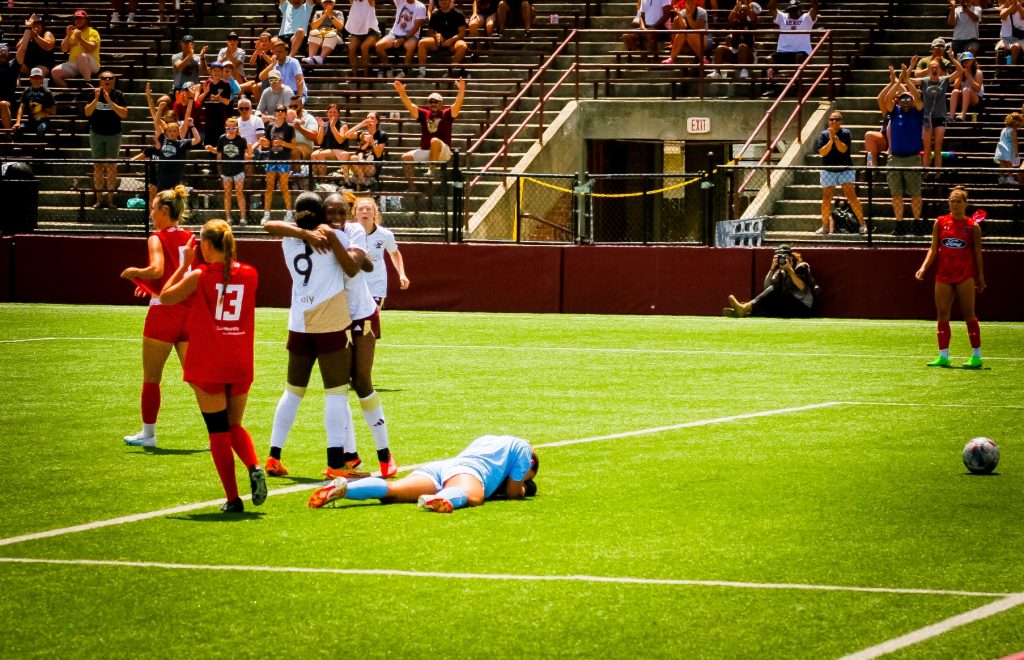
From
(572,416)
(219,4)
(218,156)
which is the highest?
(219,4)

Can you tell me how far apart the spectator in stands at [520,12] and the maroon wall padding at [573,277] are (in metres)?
9.25

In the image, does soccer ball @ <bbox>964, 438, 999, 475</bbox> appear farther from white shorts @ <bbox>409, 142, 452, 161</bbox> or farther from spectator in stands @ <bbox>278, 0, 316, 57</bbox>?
spectator in stands @ <bbox>278, 0, 316, 57</bbox>

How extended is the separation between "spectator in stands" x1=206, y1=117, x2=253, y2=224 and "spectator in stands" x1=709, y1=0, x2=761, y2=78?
9457 mm

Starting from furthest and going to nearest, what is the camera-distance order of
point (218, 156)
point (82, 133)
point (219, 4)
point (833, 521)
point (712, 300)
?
point (219, 4) → point (82, 133) → point (218, 156) → point (712, 300) → point (833, 521)

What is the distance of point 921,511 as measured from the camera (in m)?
9.26

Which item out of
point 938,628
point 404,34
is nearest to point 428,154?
point 404,34

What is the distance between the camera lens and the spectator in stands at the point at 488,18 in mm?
32619

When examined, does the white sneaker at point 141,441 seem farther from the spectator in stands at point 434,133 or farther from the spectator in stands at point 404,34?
the spectator in stands at point 404,34

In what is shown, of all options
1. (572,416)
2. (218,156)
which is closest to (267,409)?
(572,416)

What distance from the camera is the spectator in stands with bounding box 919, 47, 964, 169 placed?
84.8 feet

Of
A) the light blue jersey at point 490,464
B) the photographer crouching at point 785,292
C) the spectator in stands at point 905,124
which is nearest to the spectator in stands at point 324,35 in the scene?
the spectator in stands at point 905,124

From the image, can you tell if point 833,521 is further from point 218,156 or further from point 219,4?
point 219,4

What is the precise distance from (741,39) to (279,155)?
10.3m

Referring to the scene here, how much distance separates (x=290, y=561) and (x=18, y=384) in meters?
8.37
